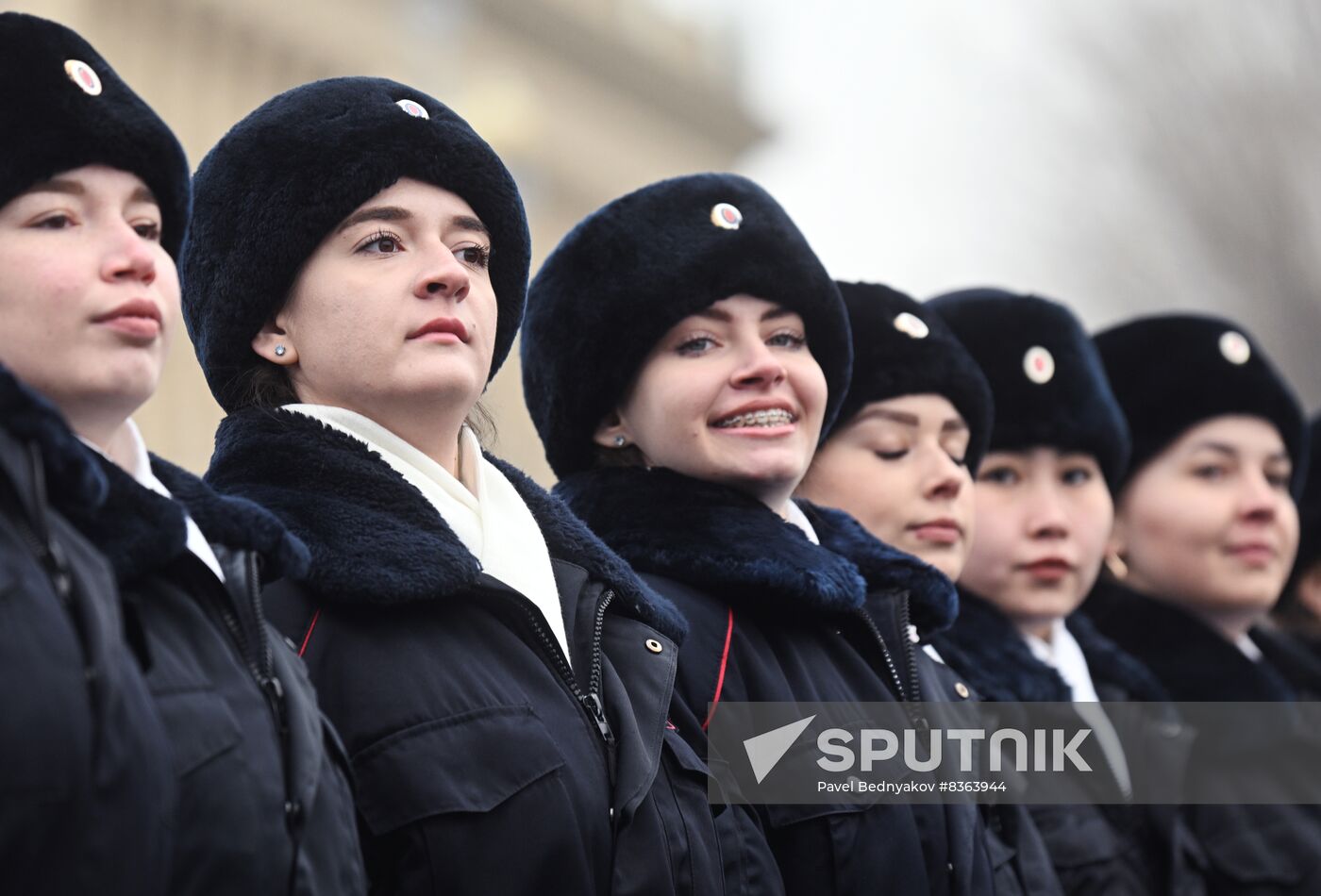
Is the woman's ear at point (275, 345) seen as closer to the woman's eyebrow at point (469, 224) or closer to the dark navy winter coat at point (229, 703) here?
the woman's eyebrow at point (469, 224)

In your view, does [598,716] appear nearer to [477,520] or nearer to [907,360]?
[477,520]

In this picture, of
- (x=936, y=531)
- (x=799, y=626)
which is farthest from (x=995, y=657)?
(x=799, y=626)

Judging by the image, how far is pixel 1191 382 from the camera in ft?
18.1

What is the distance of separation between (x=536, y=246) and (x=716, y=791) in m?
18.1

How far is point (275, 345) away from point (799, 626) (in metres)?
1.19

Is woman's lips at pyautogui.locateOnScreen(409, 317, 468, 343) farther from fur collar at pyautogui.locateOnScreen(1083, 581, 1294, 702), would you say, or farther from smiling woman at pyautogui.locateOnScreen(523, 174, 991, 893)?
fur collar at pyautogui.locateOnScreen(1083, 581, 1294, 702)

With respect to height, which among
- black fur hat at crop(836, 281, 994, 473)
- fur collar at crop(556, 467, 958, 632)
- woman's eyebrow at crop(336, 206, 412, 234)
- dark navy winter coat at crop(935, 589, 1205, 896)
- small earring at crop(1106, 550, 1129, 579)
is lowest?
dark navy winter coat at crop(935, 589, 1205, 896)

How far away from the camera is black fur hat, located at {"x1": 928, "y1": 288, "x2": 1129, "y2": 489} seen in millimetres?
4887

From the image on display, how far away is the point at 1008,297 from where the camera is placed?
5.04 metres

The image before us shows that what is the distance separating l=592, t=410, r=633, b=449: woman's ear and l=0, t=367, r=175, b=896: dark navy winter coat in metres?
1.83

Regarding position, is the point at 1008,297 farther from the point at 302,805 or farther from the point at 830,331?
the point at 302,805

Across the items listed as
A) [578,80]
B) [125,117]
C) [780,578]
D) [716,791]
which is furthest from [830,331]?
[578,80]

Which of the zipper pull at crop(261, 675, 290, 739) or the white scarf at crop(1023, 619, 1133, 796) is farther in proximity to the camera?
the white scarf at crop(1023, 619, 1133, 796)

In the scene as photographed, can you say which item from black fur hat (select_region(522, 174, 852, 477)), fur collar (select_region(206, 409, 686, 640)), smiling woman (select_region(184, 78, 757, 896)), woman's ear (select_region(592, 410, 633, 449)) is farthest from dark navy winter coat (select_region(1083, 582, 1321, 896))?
fur collar (select_region(206, 409, 686, 640))
